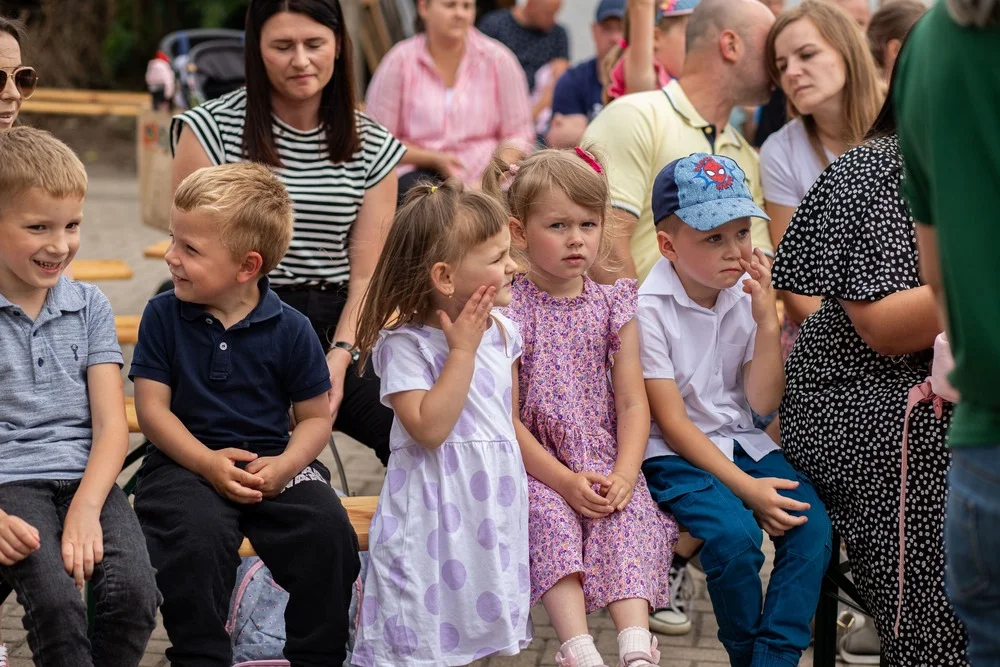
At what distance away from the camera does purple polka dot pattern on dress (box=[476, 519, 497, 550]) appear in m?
2.83

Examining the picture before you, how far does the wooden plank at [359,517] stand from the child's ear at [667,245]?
986 mm

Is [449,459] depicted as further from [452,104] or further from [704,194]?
[452,104]

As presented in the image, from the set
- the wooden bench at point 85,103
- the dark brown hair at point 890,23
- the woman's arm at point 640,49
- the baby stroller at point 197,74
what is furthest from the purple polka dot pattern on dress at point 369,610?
the wooden bench at point 85,103

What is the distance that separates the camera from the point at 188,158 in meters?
3.62

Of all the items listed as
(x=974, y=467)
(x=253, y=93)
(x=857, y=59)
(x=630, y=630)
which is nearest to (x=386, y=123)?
(x=253, y=93)

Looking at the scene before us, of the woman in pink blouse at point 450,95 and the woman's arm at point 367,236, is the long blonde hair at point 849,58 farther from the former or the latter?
the woman in pink blouse at point 450,95

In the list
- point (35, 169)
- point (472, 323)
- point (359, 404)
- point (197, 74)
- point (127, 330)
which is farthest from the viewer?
point (197, 74)

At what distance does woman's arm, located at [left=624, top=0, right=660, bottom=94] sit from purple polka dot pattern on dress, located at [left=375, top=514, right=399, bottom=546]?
231 cm

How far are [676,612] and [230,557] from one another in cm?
163

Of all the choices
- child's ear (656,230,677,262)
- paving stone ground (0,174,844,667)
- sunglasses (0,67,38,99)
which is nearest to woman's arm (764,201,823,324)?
child's ear (656,230,677,262)

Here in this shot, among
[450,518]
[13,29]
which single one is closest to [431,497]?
[450,518]

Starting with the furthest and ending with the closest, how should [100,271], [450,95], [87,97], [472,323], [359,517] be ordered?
1. [87,97]
2. [450,95]
3. [100,271]
4. [359,517]
5. [472,323]

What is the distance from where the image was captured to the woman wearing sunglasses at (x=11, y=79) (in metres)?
3.14

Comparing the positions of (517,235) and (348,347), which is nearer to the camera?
(517,235)
